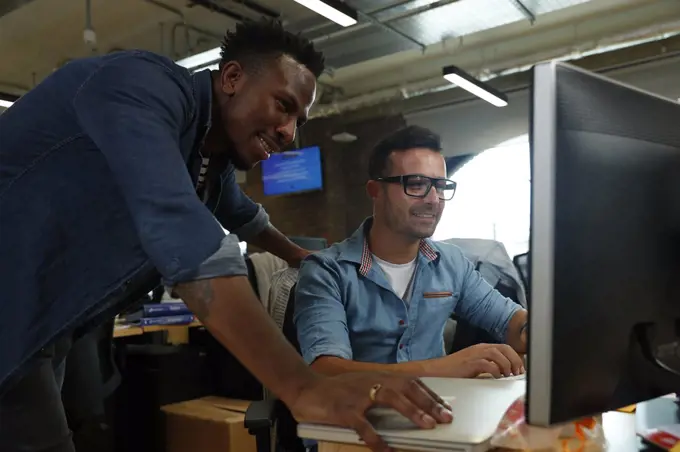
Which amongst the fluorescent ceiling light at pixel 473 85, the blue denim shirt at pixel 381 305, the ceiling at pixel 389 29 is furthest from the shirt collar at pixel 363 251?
the fluorescent ceiling light at pixel 473 85

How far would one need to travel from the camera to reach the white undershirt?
170 centimetres

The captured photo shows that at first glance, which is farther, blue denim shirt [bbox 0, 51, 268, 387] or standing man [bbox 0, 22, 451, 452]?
blue denim shirt [bbox 0, 51, 268, 387]

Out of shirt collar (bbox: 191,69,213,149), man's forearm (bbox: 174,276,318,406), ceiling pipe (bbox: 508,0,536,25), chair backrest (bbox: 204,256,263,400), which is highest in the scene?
ceiling pipe (bbox: 508,0,536,25)

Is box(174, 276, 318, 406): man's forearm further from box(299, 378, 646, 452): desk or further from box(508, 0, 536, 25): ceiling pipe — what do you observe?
box(508, 0, 536, 25): ceiling pipe

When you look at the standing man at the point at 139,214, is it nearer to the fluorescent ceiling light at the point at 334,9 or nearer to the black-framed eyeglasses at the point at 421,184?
the black-framed eyeglasses at the point at 421,184

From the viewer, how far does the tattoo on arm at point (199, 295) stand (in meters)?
0.68

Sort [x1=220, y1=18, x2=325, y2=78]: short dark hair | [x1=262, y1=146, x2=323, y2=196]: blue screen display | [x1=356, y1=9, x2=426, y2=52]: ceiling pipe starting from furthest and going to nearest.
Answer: [x1=262, y1=146, x2=323, y2=196]: blue screen display → [x1=356, y1=9, x2=426, y2=52]: ceiling pipe → [x1=220, y1=18, x2=325, y2=78]: short dark hair

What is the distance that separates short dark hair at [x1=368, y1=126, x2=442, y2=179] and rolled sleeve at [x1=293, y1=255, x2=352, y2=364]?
37cm

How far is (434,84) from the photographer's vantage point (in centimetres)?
576

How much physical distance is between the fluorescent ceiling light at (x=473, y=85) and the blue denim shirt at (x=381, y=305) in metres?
3.20

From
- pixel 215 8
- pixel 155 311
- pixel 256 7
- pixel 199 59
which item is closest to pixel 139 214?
pixel 155 311

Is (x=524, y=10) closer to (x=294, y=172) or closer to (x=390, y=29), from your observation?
(x=390, y=29)

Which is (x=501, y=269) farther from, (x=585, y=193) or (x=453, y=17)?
(x=453, y=17)

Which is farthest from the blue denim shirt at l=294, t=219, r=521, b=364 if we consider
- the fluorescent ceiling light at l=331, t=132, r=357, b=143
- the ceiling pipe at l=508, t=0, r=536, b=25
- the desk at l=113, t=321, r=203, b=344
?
the fluorescent ceiling light at l=331, t=132, r=357, b=143
